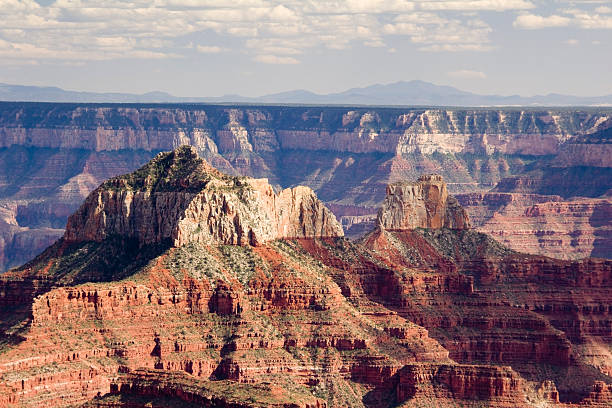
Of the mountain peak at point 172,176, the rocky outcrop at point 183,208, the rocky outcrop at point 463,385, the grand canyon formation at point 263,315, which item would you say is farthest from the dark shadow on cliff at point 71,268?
the rocky outcrop at point 463,385

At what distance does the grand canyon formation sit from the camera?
14612 centimetres

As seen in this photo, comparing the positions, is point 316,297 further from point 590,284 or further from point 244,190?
point 590,284

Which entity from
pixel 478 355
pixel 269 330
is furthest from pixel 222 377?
pixel 478 355

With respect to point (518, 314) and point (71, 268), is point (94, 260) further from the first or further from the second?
point (518, 314)

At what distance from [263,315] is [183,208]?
39.4 feet

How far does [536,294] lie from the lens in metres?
198

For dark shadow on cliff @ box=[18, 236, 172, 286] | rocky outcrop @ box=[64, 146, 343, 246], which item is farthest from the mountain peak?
dark shadow on cliff @ box=[18, 236, 172, 286]

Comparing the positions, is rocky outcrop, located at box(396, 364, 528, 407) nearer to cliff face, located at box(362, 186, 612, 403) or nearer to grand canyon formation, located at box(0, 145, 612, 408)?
grand canyon formation, located at box(0, 145, 612, 408)

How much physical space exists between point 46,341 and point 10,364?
235 inches

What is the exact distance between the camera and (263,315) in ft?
530

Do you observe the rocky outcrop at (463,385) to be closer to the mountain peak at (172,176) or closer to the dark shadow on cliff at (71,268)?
the dark shadow on cliff at (71,268)

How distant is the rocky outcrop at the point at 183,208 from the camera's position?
168 meters

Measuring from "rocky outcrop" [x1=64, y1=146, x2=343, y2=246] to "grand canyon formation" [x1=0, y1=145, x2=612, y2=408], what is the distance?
0.15 meters

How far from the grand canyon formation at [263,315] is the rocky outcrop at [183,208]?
15cm
